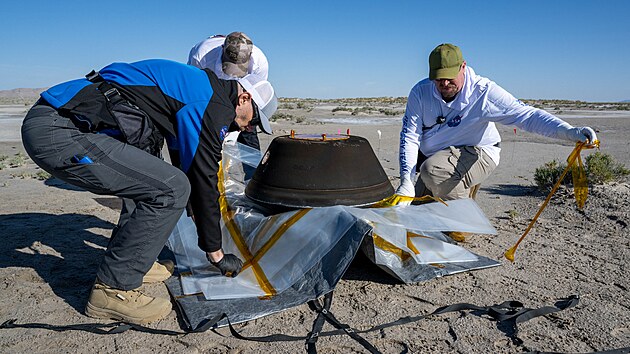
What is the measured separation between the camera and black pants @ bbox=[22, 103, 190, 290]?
2777 mm

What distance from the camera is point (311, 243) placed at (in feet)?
10.9

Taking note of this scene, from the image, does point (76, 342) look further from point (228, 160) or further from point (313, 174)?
point (228, 160)

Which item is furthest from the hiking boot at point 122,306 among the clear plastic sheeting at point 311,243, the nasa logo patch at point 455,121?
the nasa logo patch at point 455,121

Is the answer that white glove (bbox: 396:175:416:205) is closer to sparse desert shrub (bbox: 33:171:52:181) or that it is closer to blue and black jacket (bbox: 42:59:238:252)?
blue and black jacket (bbox: 42:59:238:252)

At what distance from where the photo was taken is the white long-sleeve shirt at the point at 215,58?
4.79m

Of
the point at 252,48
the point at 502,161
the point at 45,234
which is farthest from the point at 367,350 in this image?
the point at 502,161

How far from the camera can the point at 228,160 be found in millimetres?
4793

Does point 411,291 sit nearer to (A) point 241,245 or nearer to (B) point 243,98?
(A) point 241,245

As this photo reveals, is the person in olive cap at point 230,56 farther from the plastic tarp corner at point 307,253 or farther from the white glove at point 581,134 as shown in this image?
the white glove at point 581,134

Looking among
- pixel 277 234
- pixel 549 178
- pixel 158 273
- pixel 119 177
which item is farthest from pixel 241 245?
pixel 549 178

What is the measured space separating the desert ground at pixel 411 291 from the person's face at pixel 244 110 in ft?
3.83

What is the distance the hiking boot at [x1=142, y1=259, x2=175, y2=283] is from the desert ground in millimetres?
60

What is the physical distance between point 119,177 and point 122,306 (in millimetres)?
769

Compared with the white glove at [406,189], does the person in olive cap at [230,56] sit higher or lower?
higher
